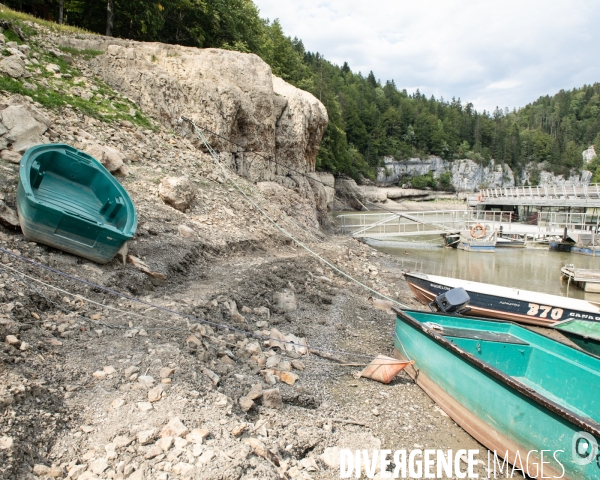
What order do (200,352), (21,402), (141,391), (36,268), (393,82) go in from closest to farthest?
1. (21,402)
2. (141,391)
3. (200,352)
4. (36,268)
5. (393,82)

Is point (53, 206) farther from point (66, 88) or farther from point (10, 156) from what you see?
point (66, 88)

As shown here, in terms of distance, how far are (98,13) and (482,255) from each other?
28.2 metres

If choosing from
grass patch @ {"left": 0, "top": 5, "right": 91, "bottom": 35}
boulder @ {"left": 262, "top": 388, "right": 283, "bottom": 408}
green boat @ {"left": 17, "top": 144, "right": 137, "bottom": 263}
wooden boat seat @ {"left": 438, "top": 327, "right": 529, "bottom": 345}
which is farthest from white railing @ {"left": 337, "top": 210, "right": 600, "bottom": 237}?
boulder @ {"left": 262, "top": 388, "right": 283, "bottom": 408}

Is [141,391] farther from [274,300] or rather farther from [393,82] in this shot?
[393,82]

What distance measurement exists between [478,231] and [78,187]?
2748 cm

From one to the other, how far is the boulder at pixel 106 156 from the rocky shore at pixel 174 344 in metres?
0.04

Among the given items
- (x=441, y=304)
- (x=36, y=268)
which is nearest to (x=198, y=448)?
(x=36, y=268)

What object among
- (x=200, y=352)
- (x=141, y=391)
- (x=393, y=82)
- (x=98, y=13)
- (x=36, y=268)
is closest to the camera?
(x=141, y=391)

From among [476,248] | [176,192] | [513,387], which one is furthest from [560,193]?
[513,387]

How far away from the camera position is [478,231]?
28875 mm

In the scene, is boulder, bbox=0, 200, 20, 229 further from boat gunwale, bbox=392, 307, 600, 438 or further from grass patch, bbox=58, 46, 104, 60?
grass patch, bbox=58, 46, 104, 60

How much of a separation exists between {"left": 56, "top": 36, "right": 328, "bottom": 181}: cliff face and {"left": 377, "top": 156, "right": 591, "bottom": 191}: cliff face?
8125 centimetres

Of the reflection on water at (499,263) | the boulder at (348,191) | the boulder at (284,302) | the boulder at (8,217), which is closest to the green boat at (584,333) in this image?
the boulder at (284,302)

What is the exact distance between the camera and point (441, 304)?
358 inches
